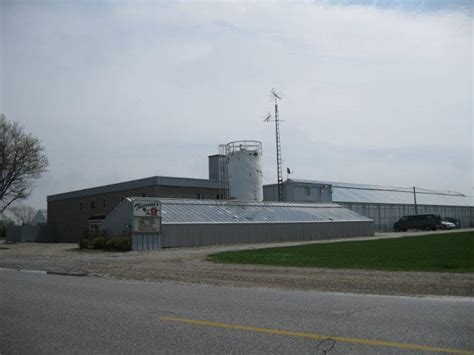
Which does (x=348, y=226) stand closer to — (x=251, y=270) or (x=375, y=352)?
(x=251, y=270)

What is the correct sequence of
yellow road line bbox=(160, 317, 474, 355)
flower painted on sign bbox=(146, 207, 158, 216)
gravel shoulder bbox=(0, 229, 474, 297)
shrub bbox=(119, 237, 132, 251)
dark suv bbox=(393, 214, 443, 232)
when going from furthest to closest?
dark suv bbox=(393, 214, 443, 232) → flower painted on sign bbox=(146, 207, 158, 216) → shrub bbox=(119, 237, 132, 251) → gravel shoulder bbox=(0, 229, 474, 297) → yellow road line bbox=(160, 317, 474, 355)

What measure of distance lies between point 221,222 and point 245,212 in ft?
12.7

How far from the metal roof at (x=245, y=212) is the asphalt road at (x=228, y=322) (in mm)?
23135

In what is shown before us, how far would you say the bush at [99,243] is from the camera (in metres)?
34.5

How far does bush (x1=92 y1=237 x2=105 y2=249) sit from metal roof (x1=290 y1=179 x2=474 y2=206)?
1285 inches

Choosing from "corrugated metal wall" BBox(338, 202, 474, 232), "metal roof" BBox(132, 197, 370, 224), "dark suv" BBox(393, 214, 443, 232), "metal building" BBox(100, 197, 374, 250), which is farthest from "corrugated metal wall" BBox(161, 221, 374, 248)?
"corrugated metal wall" BBox(338, 202, 474, 232)

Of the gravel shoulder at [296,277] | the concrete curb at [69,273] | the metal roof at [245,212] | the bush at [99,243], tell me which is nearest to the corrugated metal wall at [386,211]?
the metal roof at [245,212]

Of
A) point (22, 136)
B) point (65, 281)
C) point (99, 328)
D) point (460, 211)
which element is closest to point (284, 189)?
point (22, 136)

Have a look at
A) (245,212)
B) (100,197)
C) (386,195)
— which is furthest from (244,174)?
(386,195)

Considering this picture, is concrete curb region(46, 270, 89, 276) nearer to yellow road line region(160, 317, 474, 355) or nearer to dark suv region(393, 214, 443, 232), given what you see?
yellow road line region(160, 317, 474, 355)

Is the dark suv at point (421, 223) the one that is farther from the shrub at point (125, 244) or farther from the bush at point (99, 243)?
the bush at point (99, 243)

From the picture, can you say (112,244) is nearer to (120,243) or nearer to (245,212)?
(120,243)

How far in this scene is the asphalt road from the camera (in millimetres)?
7121

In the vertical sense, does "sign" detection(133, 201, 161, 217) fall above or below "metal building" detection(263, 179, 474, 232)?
below
